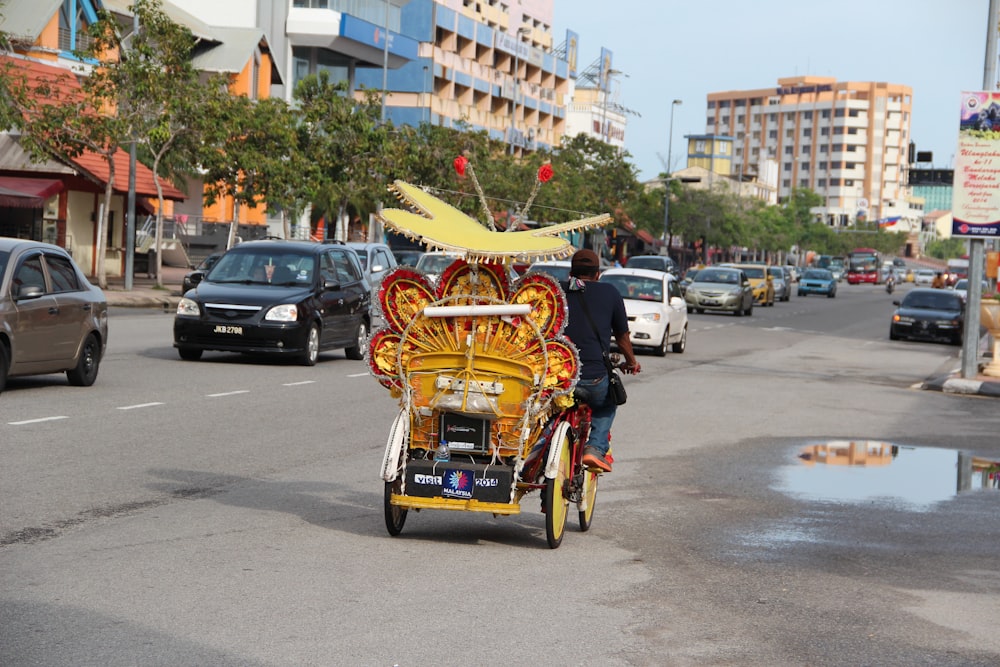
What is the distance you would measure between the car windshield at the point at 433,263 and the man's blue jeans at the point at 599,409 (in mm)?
25251

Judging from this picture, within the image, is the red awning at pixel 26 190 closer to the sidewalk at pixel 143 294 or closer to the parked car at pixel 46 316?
the sidewalk at pixel 143 294

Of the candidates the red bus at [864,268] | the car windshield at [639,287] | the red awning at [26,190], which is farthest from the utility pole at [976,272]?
the red bus at [864,268]

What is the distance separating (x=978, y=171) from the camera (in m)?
25.1

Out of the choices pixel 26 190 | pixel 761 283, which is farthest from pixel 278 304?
pixel 761 283

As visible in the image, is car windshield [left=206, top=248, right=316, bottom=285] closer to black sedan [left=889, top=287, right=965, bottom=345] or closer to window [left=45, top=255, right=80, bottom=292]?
window [left=45, top=255, right=80, bottom=292]

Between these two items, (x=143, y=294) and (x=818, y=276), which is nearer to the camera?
(x=143, y=294)

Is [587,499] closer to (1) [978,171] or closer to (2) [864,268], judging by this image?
(1) [978,171]

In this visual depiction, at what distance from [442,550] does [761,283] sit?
58873 millimetres

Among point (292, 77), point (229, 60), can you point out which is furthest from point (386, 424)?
point (292, 77)

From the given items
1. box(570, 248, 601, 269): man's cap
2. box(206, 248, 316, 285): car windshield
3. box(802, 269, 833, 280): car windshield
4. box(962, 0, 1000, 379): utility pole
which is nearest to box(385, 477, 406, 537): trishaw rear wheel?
box(570, 248, 601, 269): man's cap

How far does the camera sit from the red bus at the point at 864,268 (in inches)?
5842

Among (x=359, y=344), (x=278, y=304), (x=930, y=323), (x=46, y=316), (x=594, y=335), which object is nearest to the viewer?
(x=594, y=335)

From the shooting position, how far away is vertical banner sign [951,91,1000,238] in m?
24.7

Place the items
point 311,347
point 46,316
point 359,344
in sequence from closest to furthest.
Answer: point 46,316, point 311,347, point 359,344
